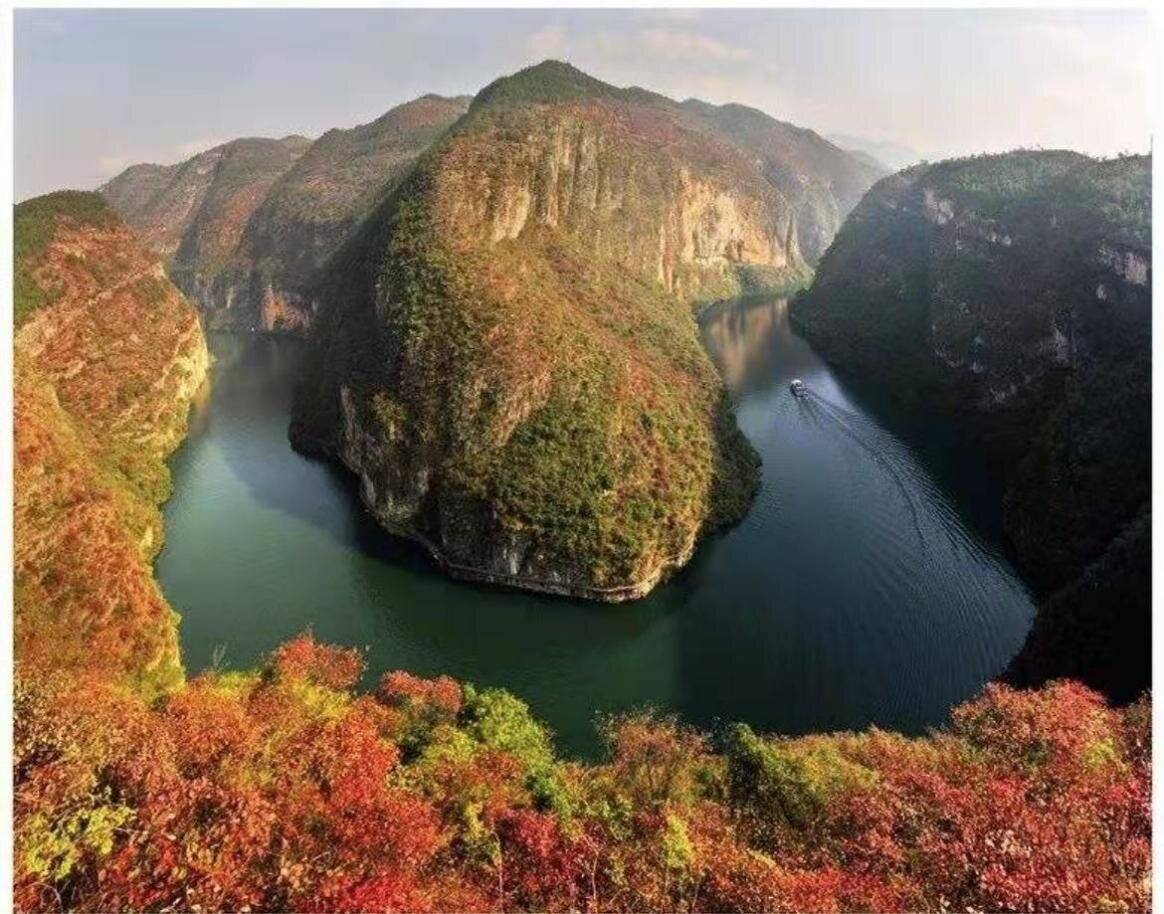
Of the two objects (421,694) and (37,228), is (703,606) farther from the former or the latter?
(37,228)

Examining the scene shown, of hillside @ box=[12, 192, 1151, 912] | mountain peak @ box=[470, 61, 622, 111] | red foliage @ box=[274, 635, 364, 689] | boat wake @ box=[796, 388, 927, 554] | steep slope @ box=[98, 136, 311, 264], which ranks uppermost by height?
mountain peak @ box=[470, 61, 622, 111]

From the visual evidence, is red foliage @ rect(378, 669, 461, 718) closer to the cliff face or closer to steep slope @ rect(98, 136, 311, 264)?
the cliff face

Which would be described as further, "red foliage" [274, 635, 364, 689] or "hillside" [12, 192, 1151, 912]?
"red foliage" [274, 635, 364, 689]

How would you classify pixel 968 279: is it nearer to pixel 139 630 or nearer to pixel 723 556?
pixel 723 556

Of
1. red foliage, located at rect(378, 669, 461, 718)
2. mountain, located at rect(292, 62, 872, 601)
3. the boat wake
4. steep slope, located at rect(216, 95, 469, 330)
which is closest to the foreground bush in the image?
red foliage, located at rect(378, 669, 461, 718)

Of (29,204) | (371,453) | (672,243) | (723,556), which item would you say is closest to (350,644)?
(371,453)

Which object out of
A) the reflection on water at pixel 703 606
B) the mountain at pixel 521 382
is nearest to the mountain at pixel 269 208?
the mountain at pixel 521 382
